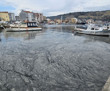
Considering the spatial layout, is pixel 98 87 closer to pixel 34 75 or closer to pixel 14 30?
pixel 34 75

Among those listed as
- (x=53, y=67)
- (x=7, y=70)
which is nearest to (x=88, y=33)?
(x=53, y=67)

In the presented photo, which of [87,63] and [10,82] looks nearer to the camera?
[10,82]

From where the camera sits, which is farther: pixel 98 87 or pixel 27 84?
pixel 27 84

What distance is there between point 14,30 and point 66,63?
95.2 feet

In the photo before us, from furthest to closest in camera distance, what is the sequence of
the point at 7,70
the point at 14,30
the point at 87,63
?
1. the point at 14,30
2. the point at 87,63
3. the point at 7,70

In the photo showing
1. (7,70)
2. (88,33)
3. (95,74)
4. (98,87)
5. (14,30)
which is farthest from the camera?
(14,30)

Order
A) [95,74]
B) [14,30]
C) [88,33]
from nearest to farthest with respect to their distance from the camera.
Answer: [95,74]
[88,33]
[14,30]

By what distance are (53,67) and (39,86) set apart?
2352mm

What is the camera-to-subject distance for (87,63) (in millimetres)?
8117

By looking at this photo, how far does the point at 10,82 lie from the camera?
573 cm

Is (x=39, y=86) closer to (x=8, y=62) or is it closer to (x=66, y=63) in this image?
(x=66, y=63)

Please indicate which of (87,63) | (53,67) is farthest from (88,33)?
(53,67)

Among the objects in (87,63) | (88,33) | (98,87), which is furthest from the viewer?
(88,33)

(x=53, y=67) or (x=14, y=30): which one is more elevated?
(x=14, y=30)
